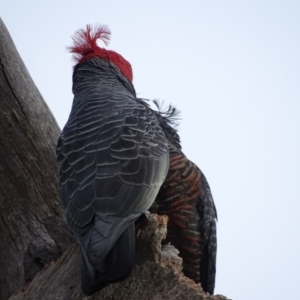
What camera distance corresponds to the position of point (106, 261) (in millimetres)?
4195

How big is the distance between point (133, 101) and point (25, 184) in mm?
1300

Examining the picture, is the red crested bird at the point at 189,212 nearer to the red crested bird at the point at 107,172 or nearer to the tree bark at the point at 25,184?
the red crested bird at the point at 107,172

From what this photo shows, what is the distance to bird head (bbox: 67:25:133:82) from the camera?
7.15m

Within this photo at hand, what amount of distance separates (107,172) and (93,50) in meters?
2.66

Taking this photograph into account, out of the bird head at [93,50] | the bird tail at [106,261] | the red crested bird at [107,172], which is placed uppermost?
the bird head at [93,50]

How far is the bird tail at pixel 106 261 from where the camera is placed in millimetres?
4160

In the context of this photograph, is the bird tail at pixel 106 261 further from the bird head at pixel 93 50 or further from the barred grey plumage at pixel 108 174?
the bird head at pixel 93 50

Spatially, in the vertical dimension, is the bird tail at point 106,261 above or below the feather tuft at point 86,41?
below

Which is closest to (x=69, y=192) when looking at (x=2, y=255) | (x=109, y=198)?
(x=109, y=198)

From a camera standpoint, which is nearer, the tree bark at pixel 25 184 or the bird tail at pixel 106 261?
the bird tail at pixel 106 261

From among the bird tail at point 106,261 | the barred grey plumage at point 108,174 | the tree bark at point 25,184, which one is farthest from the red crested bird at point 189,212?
the bird tail at point 106,261

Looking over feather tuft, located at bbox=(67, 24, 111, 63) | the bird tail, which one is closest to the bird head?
feather tuft, located at bbox=(67, 24, 111, 63)

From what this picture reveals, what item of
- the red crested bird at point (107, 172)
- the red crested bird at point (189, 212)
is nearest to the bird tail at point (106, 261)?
the red crested bird at point (107, 172)

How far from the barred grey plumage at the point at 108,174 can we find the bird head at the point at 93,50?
0.73 meters
